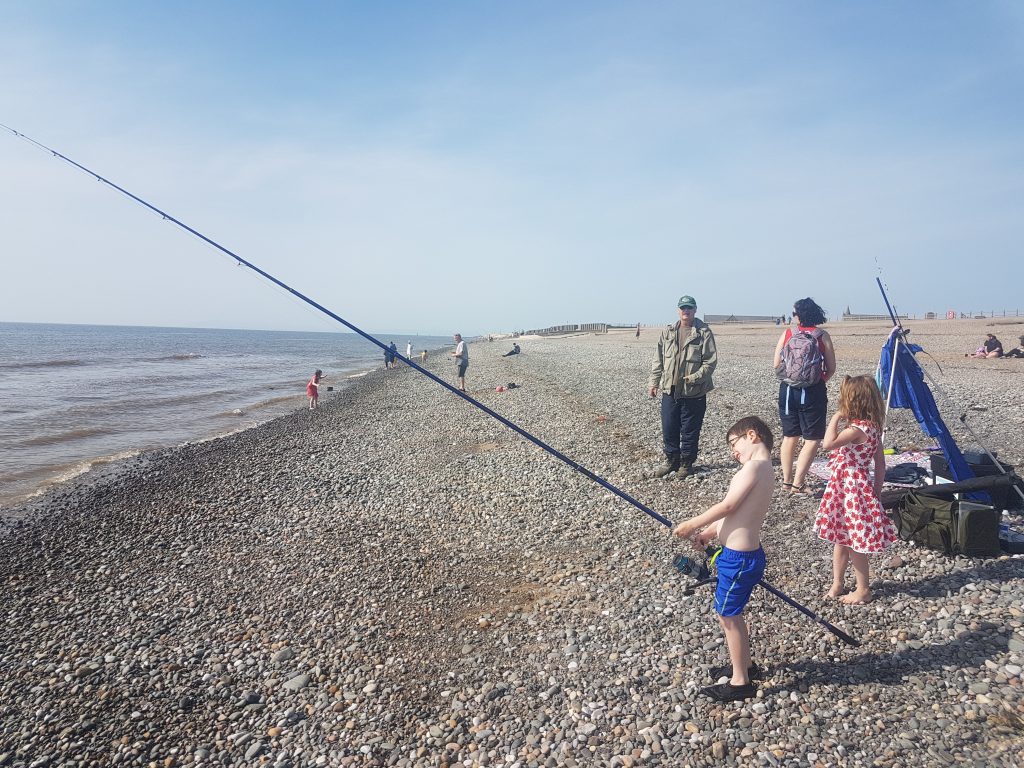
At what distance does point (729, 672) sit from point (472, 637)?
2.05 metres

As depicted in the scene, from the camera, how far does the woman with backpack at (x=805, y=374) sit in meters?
6.22

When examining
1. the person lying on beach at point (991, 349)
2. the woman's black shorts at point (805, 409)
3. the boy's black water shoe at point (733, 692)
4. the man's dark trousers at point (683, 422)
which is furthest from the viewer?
the person lying on beach at point (991, 349)

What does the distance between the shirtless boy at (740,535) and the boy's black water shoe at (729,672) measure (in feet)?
0.50

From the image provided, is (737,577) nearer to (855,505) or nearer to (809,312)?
(855,505)

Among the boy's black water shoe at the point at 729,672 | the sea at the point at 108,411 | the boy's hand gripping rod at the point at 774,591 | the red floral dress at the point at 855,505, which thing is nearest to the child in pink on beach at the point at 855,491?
the red floral dress at the point at 855,505

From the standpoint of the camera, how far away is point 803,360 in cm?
625

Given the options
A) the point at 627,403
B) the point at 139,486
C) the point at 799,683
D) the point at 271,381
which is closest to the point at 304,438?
the point at 139,486

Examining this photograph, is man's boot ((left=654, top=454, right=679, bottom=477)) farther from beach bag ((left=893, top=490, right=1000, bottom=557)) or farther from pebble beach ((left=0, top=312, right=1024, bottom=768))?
beach bag ((left=893, top=490, right=1000, bottom=557))

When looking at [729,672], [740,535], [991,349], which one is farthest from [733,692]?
[991,349]

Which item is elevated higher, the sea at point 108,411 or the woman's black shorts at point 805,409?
the woman's black shorts at point 805,409

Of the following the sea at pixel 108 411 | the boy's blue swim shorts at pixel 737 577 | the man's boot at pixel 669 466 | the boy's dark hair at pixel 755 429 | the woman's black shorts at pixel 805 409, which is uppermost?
the boy's dark hair at pixel 755 429

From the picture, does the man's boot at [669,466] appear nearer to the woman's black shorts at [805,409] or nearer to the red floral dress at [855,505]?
the woman's black shorts at [805,409]

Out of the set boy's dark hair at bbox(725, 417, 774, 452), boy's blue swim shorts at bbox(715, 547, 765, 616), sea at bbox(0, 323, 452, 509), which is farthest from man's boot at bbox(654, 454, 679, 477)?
sea at bbox(0, 323, 452, 509)

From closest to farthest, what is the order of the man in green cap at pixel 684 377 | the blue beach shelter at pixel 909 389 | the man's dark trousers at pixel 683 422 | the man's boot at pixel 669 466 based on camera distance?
the blue beach shelter at pixel 909 389, the man in green cap at pixel 684 377, the man's dark trousers at pixel 683 422, the man's boot at pixel 669 466
